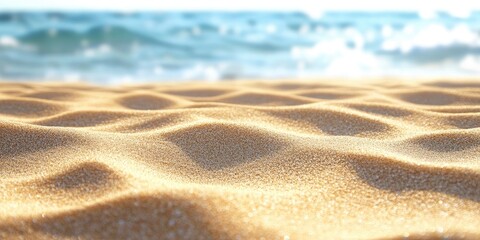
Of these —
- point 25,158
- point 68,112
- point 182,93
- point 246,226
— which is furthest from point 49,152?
point 182,93

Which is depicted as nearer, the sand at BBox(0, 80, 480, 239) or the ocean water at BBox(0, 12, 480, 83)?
the sand at BBox(0, 80, 480, 239)

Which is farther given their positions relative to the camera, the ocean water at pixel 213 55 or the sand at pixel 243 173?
the ocean water at pixel 213 55

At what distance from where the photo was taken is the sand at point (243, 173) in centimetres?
87

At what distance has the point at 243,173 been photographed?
1.16 metres

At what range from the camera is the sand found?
0.87 metres

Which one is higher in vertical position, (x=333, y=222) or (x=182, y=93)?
(x=182, y=93)

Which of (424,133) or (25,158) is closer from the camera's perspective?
(25,158)

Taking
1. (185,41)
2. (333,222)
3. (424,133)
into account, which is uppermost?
(185,41)

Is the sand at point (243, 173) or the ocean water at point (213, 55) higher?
Result: the ocean water at point (213, 55)

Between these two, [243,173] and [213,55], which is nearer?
[243,173]

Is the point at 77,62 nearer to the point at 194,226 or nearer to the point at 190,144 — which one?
the point at 190,144

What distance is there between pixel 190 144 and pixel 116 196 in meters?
0.42

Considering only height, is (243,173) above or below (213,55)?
below

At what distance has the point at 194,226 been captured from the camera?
2.80 ft
